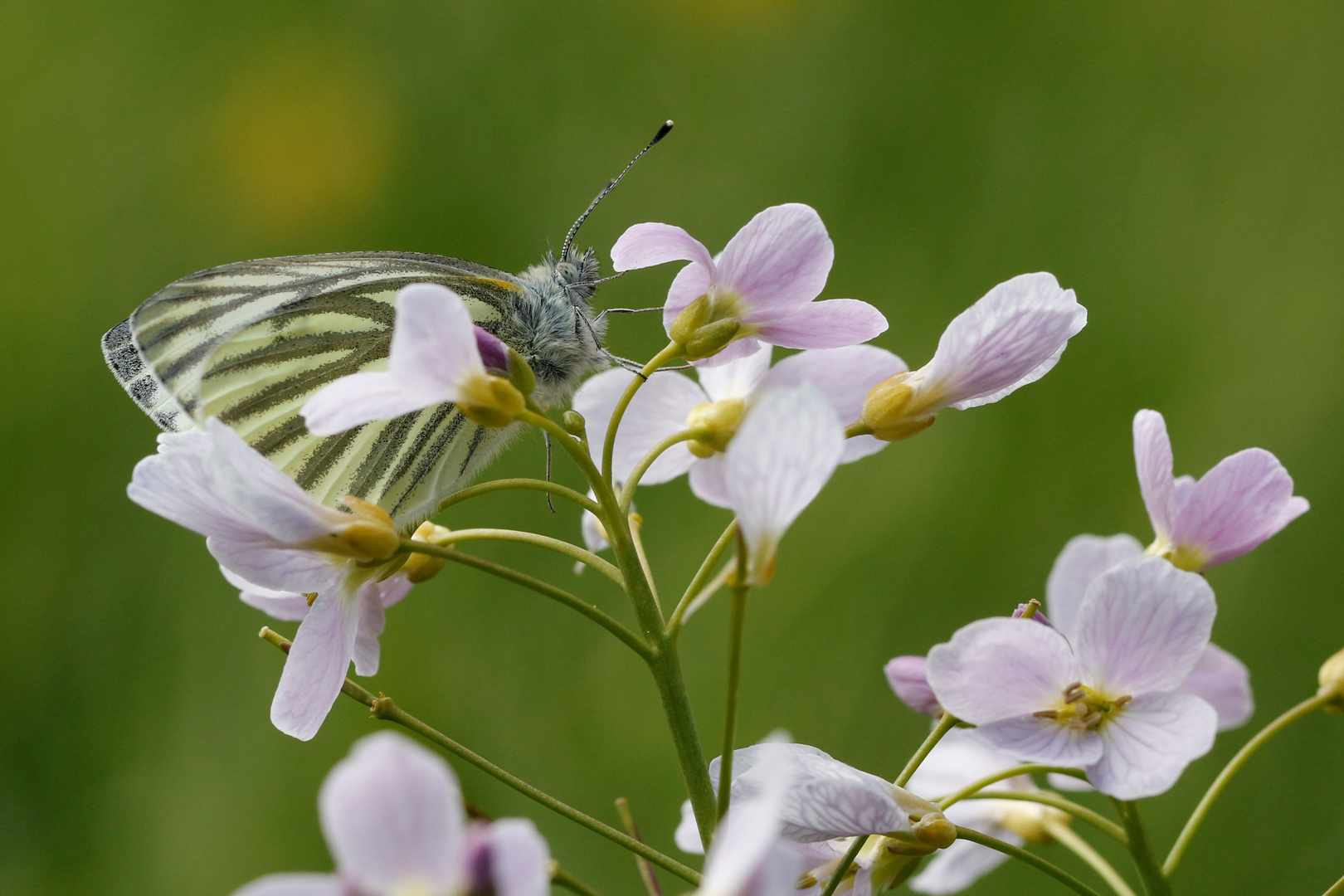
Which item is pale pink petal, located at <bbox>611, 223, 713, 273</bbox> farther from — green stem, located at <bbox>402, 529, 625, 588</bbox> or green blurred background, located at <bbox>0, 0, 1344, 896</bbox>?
green blurred background, located at <bbox>0, 0, 1344, 896</bbox>

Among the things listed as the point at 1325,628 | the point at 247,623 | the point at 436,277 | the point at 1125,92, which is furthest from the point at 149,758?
the point at 1125,92

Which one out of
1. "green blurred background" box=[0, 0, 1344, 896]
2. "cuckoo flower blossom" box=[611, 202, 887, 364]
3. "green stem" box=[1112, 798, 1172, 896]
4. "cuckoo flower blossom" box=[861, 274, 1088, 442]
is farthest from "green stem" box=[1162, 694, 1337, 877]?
"green blurred background" box=[0, 0, 1344, 896]

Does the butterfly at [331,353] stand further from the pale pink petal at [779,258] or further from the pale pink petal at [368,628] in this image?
the pale pink petal at [779,258]

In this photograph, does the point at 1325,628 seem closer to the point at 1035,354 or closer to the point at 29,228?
the point at 1035,354

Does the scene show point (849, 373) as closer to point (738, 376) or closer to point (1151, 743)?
point (738, 376)

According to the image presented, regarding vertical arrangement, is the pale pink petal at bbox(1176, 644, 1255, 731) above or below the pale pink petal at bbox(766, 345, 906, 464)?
below

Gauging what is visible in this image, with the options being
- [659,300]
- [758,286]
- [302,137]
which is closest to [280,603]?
[758,286]
